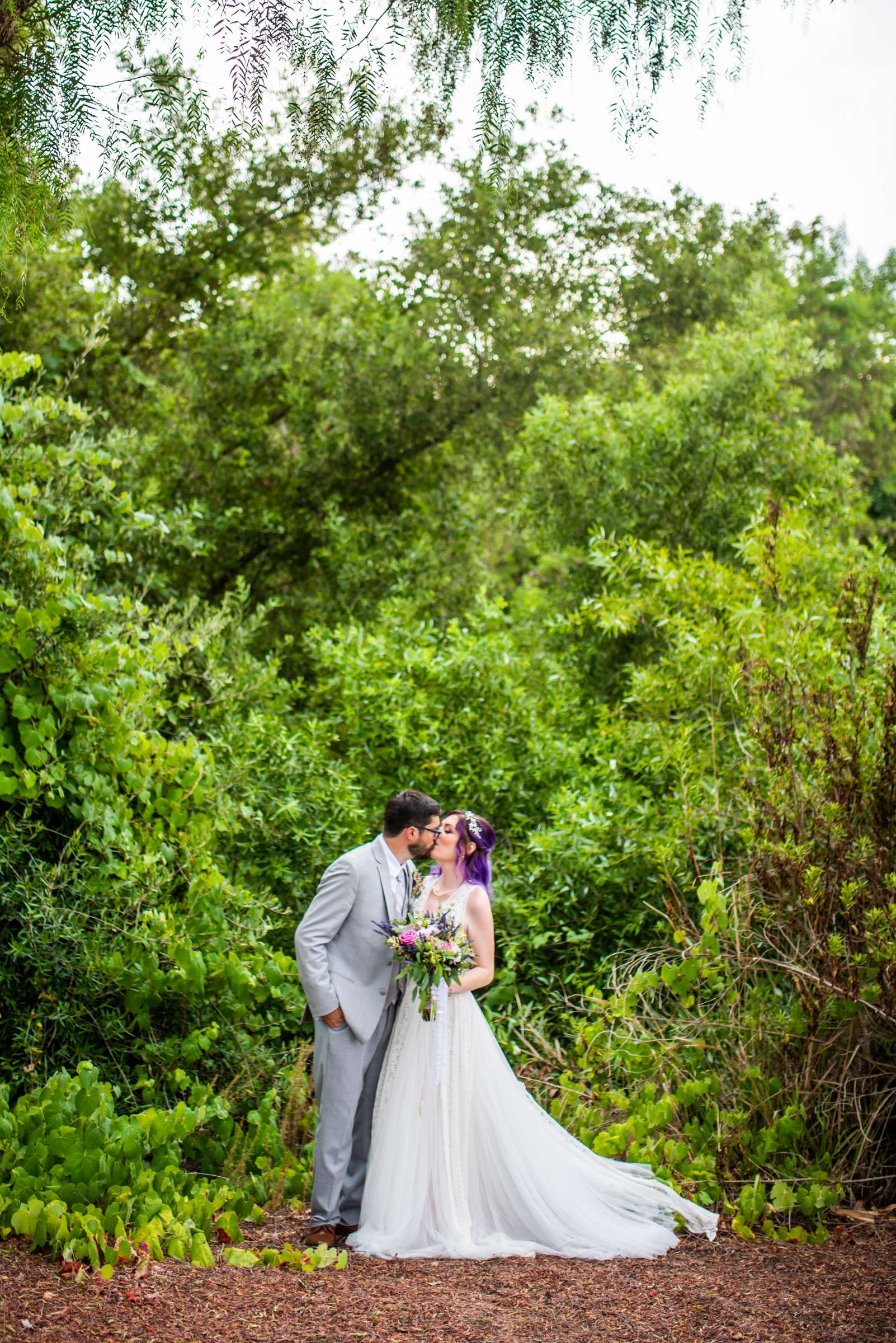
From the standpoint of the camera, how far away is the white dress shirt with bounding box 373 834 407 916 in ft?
15.5

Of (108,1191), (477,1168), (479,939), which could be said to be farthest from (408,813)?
(108,1191)

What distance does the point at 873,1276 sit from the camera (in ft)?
13.4

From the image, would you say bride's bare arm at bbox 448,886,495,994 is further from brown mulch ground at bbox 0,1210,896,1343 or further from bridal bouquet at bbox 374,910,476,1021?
brown mulch ground at bbox 0,1210,896,1343

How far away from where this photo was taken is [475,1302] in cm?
374

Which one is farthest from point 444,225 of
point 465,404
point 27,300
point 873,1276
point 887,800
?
point 873,1276

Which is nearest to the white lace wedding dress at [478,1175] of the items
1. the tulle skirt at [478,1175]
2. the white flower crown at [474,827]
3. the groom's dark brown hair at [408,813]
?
the tulle skirt at [478,1175]

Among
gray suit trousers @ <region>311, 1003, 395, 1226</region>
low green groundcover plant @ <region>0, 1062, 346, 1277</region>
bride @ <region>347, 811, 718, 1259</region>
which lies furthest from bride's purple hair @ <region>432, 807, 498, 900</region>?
low green groundcover plant @ <region>0, 1062, 346, 1277</region>

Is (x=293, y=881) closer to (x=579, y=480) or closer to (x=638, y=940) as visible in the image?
(x=638, y=940)

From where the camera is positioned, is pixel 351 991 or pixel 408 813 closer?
pixel 351 991

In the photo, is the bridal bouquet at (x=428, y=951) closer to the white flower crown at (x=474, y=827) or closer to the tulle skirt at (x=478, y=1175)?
the tulle skirt at (x=478, y=1175)

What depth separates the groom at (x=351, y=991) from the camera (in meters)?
4.45

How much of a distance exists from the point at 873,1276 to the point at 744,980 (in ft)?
4.84

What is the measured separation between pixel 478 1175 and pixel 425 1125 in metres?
0.30

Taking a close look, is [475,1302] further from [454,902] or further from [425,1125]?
[454,902]
